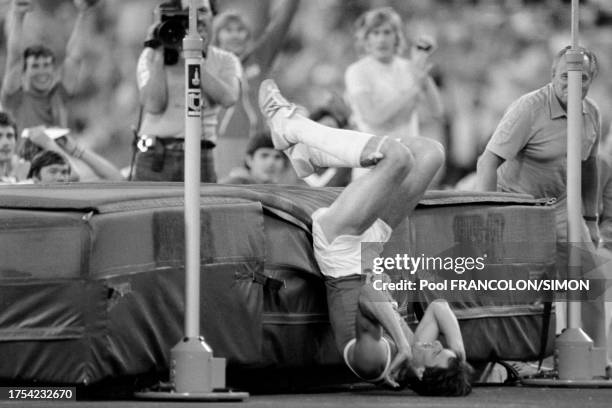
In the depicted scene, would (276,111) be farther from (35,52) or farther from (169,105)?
(35,52)

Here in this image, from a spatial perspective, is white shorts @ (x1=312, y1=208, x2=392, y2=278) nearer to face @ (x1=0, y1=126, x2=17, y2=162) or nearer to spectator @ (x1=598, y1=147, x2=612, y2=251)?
spectator @ (x1=598, y1=147, x2=612, y2=251)

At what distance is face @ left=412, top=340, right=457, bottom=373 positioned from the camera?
21.7ft

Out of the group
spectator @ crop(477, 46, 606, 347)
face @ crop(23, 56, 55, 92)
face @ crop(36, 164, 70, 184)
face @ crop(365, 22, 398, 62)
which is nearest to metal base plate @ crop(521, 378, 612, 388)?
spectator @ crop(477, 46, 606, 347)

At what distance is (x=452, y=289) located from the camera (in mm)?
7500

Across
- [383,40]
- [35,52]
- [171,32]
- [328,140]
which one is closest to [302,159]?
[328,140]

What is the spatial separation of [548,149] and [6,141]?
3030 millimetres

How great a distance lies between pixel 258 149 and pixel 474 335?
102 inches

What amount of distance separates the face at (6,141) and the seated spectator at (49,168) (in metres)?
0.15

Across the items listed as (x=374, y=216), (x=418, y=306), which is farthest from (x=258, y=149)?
(x=374, y=216)

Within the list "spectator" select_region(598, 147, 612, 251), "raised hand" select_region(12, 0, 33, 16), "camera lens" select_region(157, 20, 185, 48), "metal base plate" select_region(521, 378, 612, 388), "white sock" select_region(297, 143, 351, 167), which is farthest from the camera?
"raised hand" select_region(12, 0, 33, 16)

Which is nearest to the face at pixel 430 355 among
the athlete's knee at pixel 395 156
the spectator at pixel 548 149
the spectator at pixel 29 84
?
the athlete's knee at pixel 395 156

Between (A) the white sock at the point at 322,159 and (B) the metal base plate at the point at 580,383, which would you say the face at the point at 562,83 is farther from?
(A) the white sock at the point at 322,159

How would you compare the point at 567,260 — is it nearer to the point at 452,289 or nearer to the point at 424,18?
the point at 452,289

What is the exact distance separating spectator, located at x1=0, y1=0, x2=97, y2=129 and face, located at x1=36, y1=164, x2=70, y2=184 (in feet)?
5.28
